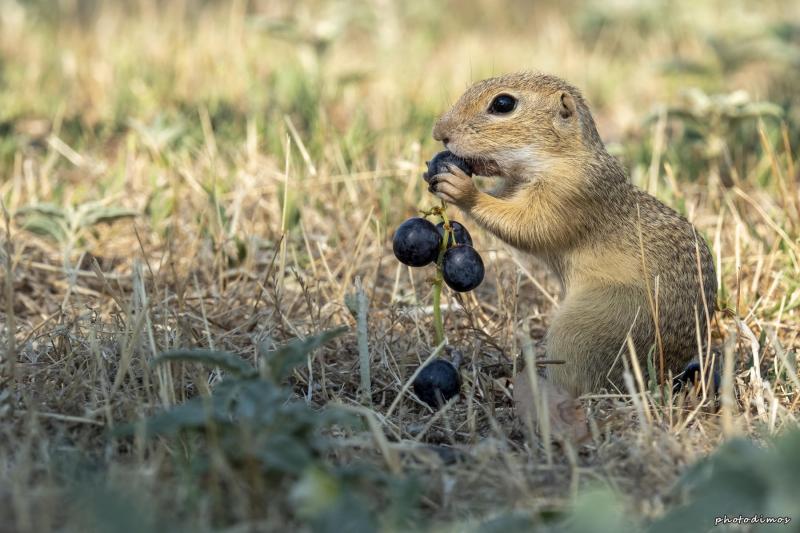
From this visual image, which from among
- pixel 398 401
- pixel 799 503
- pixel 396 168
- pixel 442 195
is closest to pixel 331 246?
pixel 396 168

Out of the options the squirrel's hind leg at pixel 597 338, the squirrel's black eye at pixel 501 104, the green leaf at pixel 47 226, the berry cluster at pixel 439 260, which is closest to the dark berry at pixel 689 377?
the squirrel's hind leg at pixel 597 338

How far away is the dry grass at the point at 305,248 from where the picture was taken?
268 cm

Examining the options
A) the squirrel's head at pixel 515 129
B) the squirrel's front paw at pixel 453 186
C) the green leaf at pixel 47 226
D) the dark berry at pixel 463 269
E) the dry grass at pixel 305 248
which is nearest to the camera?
the dry grass at pixel 305 248

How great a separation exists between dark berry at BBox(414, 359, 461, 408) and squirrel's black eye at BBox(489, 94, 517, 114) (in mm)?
1073

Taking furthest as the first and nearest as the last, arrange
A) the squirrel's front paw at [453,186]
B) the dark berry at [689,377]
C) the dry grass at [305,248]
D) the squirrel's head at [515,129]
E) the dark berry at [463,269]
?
the squirrel's head at [515,129] → the squirrel's front paw at [453,186] → the dark berry at [689,377] → the dark berry at [463,269] → the dry grass at [305,248]

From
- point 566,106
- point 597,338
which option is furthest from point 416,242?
point 566,106

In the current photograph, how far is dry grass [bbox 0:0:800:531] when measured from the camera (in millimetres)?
2678

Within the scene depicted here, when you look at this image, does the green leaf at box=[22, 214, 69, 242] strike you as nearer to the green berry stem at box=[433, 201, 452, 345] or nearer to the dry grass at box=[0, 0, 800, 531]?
the dry grass at box=[0, 0, 800, 531]

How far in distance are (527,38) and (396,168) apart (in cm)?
554

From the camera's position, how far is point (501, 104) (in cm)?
382

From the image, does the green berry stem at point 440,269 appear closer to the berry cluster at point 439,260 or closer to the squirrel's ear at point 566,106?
the berry cluster at point 439,260

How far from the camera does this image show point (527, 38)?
1040 cm

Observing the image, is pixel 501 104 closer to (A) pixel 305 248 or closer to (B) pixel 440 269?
(B) pixel 440 269

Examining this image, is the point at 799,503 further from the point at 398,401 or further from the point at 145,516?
the point at 398,401
